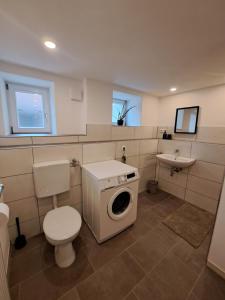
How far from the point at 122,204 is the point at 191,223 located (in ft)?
3.56

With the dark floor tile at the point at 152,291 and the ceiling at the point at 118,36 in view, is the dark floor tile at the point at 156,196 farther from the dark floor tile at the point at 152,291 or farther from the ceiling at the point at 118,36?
the ceiling at the point at 118,36

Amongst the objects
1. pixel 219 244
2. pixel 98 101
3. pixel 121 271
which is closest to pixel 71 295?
pixel 121 271

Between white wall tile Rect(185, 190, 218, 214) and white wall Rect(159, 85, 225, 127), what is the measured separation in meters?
1.22

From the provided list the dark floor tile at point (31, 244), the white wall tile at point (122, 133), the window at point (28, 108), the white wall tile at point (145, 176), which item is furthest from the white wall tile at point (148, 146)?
the dark floor tile at point (31, 244)

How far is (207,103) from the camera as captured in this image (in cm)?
220

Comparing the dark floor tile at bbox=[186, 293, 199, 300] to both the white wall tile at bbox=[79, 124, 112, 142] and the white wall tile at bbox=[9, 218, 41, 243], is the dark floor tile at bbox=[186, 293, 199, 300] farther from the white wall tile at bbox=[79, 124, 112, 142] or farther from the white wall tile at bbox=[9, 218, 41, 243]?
the white wall tile at bbox=[79, 124, 112, 142]

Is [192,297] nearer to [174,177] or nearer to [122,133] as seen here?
[174,177]

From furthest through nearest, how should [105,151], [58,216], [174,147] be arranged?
1. [174,147]
2. [105,151]
3. [58,216]

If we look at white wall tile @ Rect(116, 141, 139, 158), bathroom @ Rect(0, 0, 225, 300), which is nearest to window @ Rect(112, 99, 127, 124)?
bathroom @ Rect(0, 0, 225, 300)

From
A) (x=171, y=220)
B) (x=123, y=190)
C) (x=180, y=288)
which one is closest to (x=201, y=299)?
(x=180, y=288)

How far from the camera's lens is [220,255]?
1263 mm

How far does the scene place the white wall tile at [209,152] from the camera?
6.57ft

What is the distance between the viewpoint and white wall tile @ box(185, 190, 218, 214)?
2143 millimetres

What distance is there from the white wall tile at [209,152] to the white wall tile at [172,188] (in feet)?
2.30
